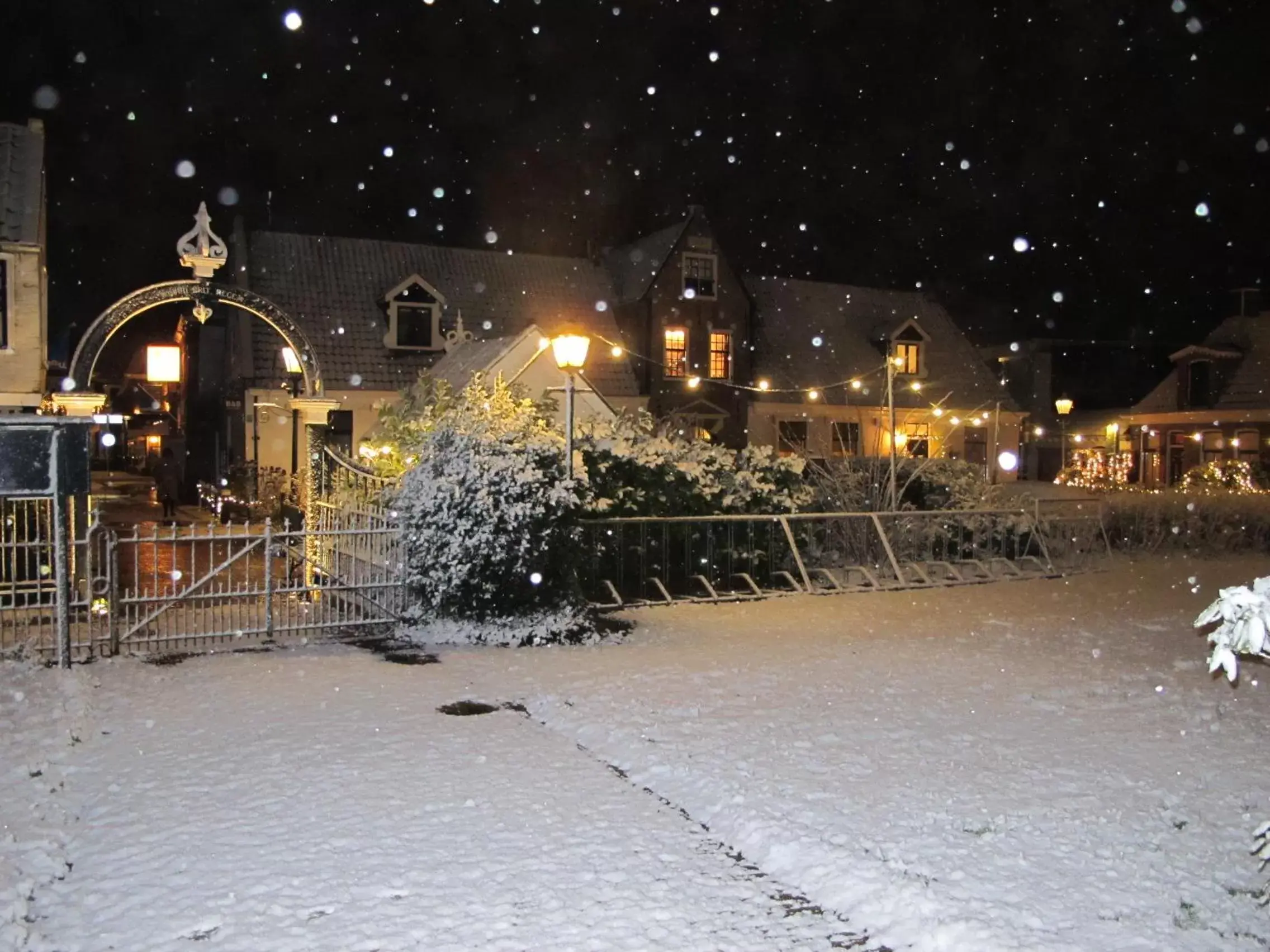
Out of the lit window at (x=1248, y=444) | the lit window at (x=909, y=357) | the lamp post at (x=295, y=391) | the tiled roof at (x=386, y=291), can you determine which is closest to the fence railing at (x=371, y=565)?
the lamp post at (x=295, y=391)

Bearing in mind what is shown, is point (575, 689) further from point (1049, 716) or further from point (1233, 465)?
point (1233, 465)

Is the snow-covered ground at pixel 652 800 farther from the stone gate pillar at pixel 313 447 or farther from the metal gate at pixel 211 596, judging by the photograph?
the stone gate pillar at pixel 313 447

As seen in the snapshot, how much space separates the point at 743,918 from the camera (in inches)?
195

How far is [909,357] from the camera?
36.8m

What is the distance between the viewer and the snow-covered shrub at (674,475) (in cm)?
1420

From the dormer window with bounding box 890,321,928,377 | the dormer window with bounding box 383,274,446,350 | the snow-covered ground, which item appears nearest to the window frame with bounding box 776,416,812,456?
the dormer window with bounding box 890,321,928,377

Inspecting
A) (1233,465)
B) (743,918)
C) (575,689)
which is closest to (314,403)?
(575,689)

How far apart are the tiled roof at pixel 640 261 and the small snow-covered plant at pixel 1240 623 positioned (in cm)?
2792

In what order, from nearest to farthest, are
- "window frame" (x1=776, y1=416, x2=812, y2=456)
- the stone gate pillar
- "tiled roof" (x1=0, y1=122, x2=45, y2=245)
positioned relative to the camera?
1. the stone gate pillar
2. "tiled roof" (x1=0, y1=122, x2=45, y2=245)
3. "window frame" (x1=776, y1=416, x2=812, y2=456)

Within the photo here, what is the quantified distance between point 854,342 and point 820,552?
2097 centimetres

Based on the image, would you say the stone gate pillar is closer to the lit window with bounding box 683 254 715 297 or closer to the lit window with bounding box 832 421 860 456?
the lit window with bounding box 683 254 715 297

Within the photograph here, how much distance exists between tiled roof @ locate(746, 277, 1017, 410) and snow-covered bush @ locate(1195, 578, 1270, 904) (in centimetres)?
2991

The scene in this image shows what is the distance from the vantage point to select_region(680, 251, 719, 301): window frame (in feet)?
105

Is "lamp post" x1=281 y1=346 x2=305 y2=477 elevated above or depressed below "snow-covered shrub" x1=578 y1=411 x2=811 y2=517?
above
